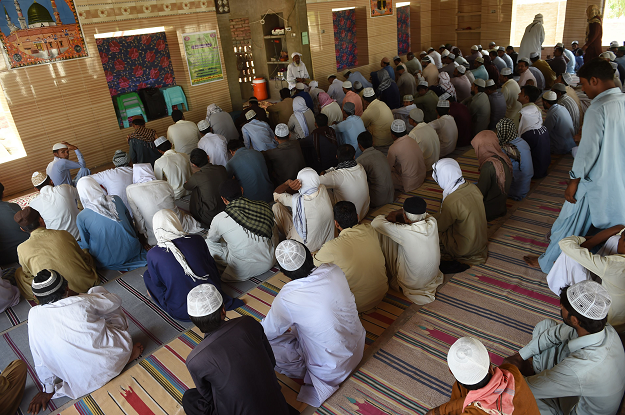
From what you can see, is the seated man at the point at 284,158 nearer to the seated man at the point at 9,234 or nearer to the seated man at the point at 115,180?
the seated man at the point at 115,180

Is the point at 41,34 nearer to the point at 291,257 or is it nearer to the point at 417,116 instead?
the point at 417,116

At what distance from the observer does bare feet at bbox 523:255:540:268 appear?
11.6ft

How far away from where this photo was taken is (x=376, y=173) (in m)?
4.66

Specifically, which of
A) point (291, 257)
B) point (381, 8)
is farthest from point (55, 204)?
point (381, 8)

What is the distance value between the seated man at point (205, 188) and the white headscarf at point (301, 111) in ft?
6.88

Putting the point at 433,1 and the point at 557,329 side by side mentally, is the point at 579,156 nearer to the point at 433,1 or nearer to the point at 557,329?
the point at 557,329

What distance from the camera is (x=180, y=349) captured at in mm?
3109

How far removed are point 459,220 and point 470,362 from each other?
6.94ft

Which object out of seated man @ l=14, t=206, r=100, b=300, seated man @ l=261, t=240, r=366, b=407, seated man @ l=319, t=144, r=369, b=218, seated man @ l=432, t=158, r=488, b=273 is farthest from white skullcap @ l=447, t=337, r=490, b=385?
seated man @ l=14, t=206, r=100, b=300

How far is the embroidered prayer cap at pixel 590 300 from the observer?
1818 millimetres

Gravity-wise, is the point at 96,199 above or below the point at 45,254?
above

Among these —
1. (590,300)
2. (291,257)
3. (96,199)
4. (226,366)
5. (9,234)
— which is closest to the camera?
(590,300)

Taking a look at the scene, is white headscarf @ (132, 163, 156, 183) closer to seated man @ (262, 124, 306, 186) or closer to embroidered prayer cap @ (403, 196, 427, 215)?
seated man @ (262, 124, 306, 186)

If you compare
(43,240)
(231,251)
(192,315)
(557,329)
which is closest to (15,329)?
(43,240)
